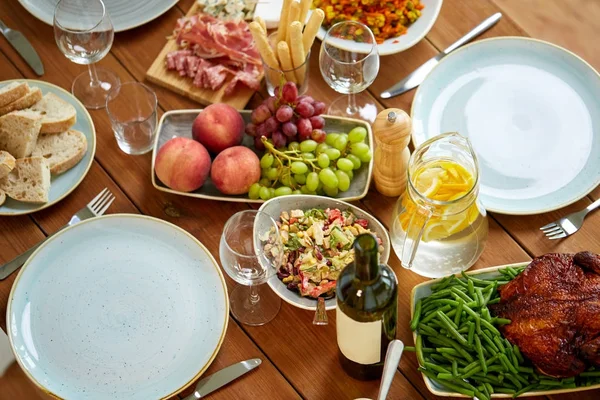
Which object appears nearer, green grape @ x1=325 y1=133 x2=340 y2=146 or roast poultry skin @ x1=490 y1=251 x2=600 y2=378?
roast poultry skin @ x1=490 y1=251 x2=600 y2=378

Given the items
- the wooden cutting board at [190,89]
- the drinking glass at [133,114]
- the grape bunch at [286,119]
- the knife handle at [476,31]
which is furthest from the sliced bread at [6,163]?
the knife handle at [476,31]

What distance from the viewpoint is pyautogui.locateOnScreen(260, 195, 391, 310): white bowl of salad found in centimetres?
168

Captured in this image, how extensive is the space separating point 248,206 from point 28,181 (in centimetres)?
51

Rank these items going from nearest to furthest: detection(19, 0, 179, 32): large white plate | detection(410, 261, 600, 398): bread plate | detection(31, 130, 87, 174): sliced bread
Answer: detection(410, 261, 600, 398): bread plate → detection(31, 130, 87, 174): sliced bread → detection(19, 0, 179, 32): large white plate

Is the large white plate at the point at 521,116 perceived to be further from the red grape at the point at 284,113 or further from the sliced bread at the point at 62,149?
the sliced bread at the point at 62,149

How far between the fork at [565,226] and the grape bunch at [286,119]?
553 millimetres

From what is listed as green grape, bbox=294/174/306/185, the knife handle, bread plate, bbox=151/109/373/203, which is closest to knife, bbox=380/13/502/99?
the knife handle

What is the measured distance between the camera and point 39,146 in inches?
76.2

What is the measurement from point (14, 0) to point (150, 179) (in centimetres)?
71

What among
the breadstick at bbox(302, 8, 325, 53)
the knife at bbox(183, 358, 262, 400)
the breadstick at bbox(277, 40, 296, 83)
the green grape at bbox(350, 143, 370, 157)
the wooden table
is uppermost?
the breadstick at bbox(302, 8, 325, 53)

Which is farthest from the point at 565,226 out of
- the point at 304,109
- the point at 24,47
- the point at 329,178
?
the point at 24,47

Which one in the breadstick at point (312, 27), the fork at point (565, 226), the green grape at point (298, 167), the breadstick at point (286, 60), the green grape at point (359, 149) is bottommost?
the fork at point (565, 226)

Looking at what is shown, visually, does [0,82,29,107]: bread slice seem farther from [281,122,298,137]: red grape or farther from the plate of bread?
[281,122,298,137]: red grape

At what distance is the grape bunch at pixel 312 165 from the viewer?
1.82 metres
